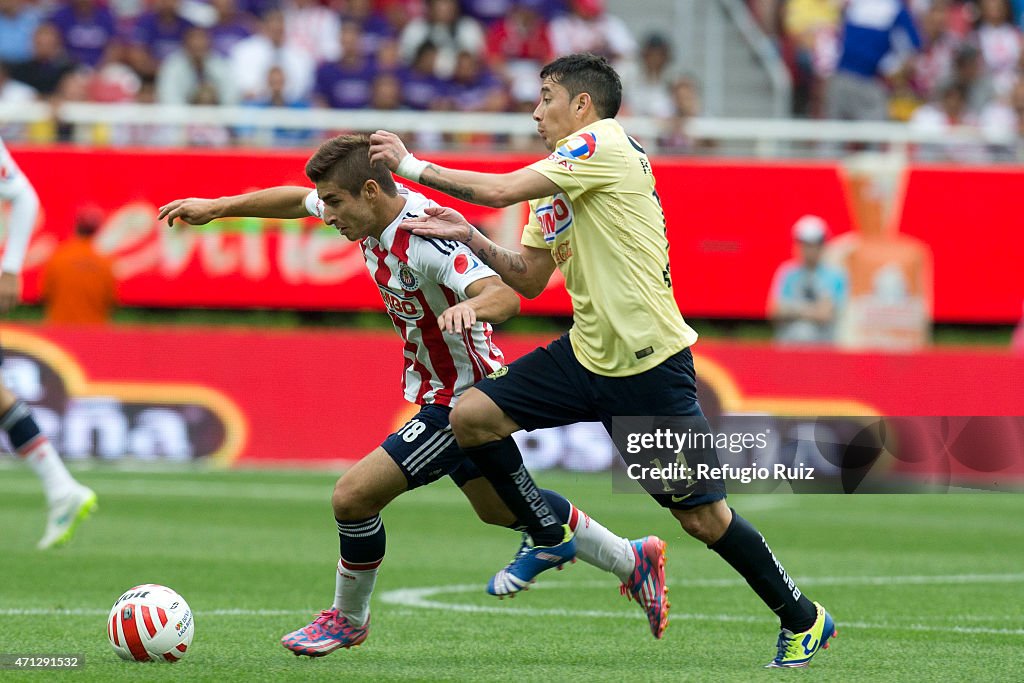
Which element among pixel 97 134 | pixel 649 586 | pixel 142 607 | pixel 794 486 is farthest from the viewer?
pixel 97 134

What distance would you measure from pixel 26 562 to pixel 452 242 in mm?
4293

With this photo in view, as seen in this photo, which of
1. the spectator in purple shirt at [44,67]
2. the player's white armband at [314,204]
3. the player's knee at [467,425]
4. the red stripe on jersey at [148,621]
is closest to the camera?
the red stripe on jersey at [148,621]

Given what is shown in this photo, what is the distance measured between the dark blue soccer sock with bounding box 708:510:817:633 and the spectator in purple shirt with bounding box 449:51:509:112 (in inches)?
522

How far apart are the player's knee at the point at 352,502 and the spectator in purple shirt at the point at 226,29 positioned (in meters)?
13.4

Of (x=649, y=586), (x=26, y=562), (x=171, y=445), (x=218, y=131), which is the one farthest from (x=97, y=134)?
(x=649, y=586)

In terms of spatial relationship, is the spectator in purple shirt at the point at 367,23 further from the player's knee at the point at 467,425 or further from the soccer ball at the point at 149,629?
the soccer ball at the point at 149,629

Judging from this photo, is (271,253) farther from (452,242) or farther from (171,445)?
(452,242)

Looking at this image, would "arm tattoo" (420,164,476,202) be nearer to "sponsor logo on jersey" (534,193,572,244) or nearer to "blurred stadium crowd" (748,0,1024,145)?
"sponsor logo on jersey" (534,193,572,244)

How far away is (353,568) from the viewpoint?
6.72m

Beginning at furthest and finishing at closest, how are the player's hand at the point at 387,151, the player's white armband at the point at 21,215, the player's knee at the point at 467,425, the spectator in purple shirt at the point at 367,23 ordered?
the spectator in purple shirt at the point at 367,23 < the player's white armband at the point at 21,215 < the player's knee at the point at 467,425 < the player's hand at the point at 387,151

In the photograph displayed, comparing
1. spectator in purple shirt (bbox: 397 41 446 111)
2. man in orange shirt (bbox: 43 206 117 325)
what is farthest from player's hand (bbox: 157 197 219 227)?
spectator in purple shirt (bbox: 397 41 446 111)

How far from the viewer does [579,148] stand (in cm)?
634

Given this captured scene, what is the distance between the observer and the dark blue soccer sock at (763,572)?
6453 mm

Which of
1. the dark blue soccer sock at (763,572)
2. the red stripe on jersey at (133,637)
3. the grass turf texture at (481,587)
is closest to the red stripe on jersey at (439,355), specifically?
the grass turf texture at (481,587)
